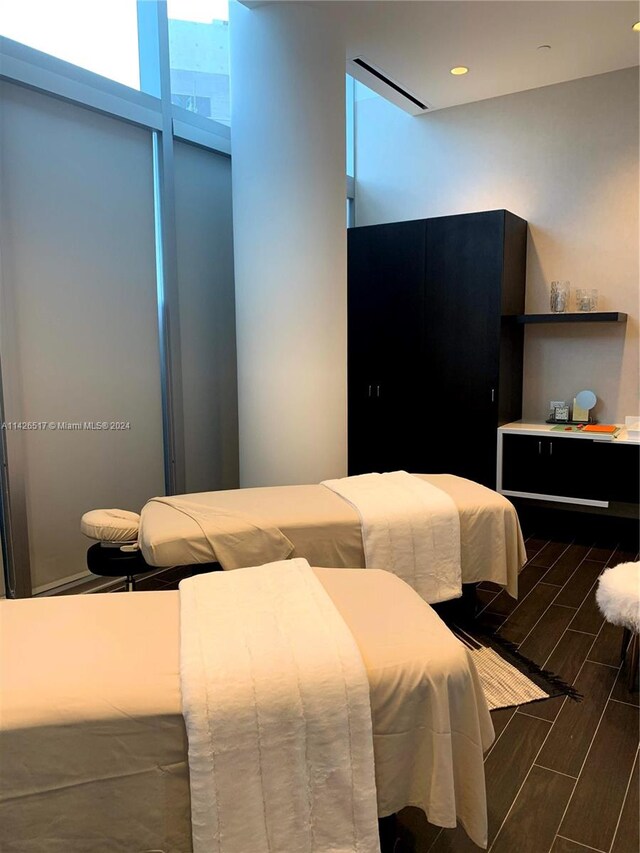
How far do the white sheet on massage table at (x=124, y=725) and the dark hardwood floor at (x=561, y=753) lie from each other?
1.14ft

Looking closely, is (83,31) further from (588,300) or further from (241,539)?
(588,300)

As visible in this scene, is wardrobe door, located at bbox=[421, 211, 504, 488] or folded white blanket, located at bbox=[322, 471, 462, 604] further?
wardrobe door, located at bbox=[421, 211, 504, 488]

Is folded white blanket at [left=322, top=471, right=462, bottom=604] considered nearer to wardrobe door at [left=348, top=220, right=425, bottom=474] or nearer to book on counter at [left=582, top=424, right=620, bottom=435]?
book on counter at [left=582, top=424, right=620, bottom=435]

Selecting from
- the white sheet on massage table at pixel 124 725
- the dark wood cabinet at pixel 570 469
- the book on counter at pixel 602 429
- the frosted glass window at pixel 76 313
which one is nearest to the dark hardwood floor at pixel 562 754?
the white sheet on massage table at pixel 124 725

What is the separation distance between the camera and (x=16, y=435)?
303 centimetres

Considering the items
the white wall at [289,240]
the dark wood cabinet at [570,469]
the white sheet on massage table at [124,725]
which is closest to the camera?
the white sheet on massage table at [124,725]

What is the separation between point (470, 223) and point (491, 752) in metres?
3.26

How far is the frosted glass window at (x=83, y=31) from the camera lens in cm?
294

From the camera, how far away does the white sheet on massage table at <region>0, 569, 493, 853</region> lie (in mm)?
1292

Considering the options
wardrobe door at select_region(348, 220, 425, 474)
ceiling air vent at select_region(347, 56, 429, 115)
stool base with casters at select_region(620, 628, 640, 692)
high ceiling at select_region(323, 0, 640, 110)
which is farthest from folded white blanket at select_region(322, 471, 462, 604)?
ceiling air vent at select_region(347, 56, 429, 115)

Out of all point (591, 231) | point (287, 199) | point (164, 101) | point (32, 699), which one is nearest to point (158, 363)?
point (287, 199)

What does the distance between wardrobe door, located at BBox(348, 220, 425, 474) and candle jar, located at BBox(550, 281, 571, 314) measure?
880 millimetres

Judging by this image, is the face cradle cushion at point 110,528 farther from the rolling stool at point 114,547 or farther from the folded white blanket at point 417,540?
the folded white blanket at point 417,540

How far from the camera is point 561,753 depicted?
2.01 m
